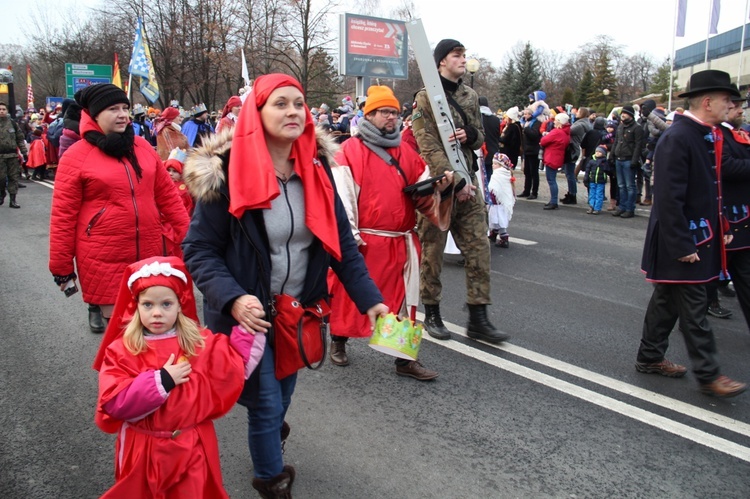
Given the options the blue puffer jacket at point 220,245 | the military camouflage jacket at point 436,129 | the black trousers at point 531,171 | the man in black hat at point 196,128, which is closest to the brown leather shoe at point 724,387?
the military camouflage jacket at point 436,129

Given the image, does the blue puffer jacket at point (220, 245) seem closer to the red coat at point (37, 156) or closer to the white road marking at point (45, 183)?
the white road marking at point (45, 183)

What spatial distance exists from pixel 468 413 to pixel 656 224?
1.76 metres

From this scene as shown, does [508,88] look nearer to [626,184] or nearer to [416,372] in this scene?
[626,184]

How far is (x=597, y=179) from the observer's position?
11.9 m

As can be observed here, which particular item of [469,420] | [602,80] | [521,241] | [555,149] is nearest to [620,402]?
[469,420]

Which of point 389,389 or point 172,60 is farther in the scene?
point 172,60

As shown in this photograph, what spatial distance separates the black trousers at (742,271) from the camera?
438 cm

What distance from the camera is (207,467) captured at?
255cm

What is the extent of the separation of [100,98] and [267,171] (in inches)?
86.4

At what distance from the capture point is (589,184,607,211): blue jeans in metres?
11.9

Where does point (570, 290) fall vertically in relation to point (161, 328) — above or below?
below

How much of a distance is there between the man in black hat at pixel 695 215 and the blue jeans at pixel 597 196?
7786 mm

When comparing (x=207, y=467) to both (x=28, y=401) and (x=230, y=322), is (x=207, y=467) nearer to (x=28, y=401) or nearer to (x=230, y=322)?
(x=230, y=322)

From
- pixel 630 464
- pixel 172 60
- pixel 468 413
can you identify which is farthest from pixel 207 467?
pixel 172 60
